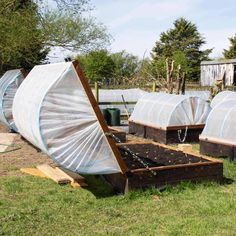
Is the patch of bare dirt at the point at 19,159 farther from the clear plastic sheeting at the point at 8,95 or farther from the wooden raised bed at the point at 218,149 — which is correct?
the wooden raised bed at the point at 218,149

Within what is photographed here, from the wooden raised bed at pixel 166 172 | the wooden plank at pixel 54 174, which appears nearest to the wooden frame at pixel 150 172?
the wooden raised bed at pixel 166 172

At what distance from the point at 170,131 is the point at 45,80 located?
5.91 metres

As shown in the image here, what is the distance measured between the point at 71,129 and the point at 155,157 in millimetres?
2340

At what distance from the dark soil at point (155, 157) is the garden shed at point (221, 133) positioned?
1.32m

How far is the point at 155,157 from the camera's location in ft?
27.1

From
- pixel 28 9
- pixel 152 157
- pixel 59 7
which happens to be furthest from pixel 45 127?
pixel 59 7

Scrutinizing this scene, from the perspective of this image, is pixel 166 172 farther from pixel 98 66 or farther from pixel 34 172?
pixel 98 66

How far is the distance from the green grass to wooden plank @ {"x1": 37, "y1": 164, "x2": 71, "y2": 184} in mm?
140

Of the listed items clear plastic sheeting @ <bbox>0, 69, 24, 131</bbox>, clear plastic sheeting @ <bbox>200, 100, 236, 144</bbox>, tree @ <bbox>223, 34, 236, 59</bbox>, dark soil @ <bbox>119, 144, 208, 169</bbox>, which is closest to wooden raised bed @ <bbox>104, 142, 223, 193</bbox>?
dark soil @ <bbox>119, 144, 208, 169</bbox>

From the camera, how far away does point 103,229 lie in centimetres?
521

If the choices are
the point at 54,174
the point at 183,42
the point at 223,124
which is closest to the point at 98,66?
the point at 183,42

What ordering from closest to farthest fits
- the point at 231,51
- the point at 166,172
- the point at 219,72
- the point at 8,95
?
1. the point at 166,172
2. the point at 8,95
3. the point at 219,72
4. the point at 231,51

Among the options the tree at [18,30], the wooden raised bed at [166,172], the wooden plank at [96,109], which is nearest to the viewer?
the wooden plank at [96,109]

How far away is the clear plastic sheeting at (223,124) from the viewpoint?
9.41 metres
